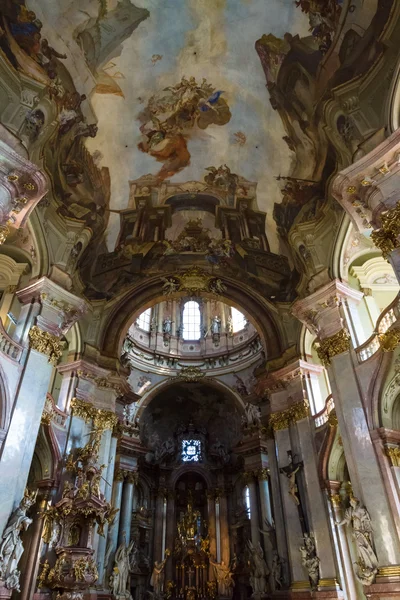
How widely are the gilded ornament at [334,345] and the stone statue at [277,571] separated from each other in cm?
728

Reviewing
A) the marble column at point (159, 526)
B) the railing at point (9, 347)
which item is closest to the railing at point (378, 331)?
the railing at point (9, 347)

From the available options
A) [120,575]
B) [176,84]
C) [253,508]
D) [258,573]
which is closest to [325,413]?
[258,573]

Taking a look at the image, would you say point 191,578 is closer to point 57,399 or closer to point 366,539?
point 57,399

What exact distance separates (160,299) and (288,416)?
741 cm

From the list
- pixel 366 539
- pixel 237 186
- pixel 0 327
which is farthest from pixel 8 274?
pixel 366 539

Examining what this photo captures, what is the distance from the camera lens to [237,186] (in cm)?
1700

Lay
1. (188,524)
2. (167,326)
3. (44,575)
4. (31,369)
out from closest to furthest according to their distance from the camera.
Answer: (31,369) → (44,575) → (188,524) → (167,326)

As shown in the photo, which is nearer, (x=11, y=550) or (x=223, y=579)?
(x=11, y=550)

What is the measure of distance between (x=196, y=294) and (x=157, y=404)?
468 inches

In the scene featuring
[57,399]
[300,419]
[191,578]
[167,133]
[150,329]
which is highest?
[150,329]

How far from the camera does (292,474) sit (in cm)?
1522

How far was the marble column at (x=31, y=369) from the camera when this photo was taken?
1078 centimetres

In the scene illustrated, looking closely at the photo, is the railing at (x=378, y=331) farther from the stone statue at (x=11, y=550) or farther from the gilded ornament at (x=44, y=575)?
the gilded ornament at (x=44, y=575)

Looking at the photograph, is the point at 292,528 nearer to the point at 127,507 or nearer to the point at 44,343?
the point at 44,343
